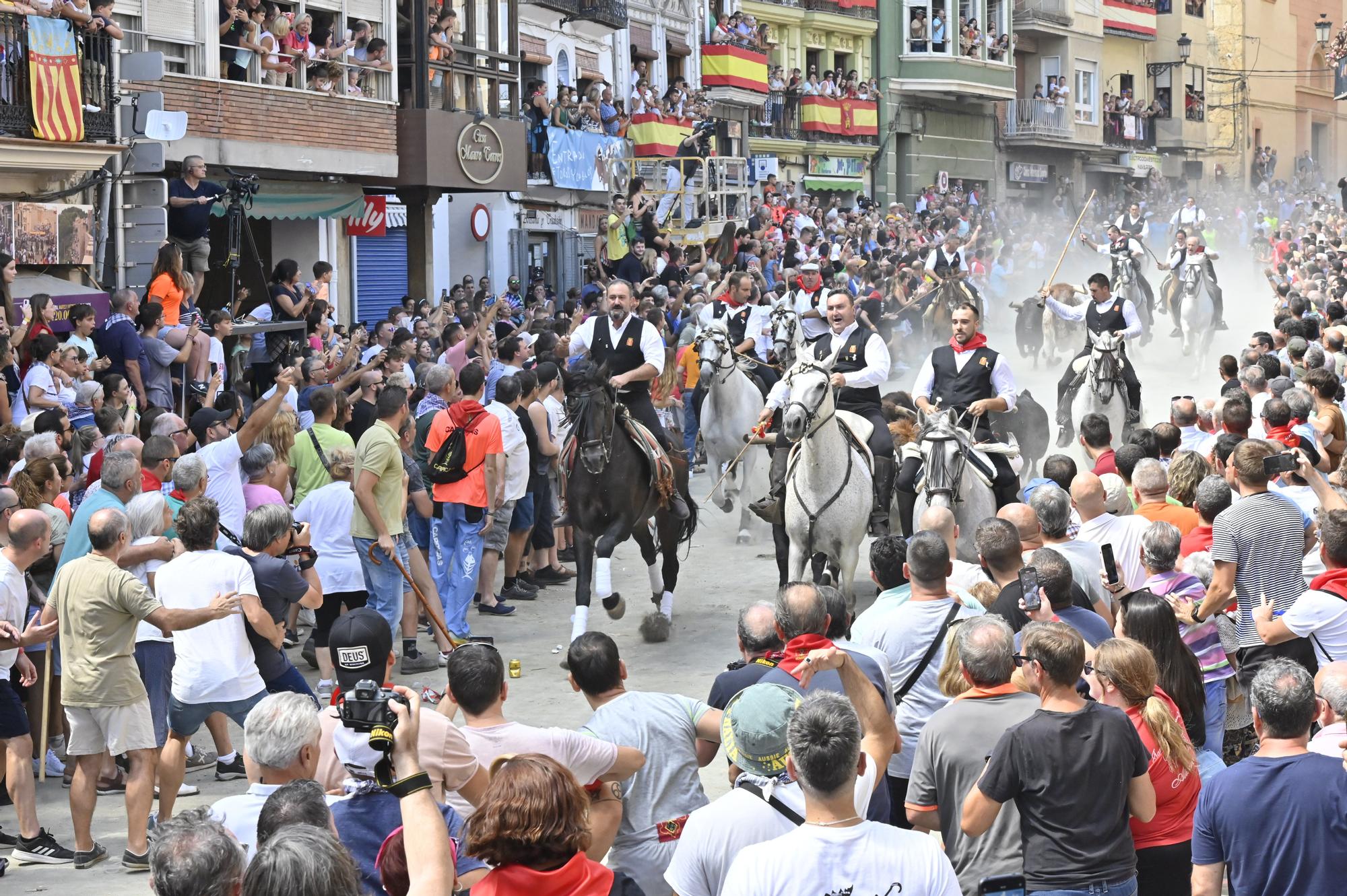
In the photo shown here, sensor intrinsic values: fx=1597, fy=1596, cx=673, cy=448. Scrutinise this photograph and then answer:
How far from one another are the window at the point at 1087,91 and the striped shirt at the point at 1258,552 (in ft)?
171

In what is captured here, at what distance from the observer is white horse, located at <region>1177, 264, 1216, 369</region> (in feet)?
87.9

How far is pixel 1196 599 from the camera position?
7043 mm

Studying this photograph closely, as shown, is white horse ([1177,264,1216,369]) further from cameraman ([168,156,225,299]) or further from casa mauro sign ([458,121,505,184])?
cameraman ([168,156,225,299])

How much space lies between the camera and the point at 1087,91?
58094 mm

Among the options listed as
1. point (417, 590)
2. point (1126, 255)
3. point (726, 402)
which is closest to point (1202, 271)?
point (1126, 255)

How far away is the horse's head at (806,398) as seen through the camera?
408 inches

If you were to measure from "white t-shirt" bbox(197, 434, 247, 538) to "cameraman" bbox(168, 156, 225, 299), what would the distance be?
684 centimetres

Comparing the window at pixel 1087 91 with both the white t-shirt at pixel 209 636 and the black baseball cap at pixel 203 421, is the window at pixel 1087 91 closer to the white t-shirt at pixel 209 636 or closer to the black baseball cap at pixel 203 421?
the black baseball cap at pixel 203 421

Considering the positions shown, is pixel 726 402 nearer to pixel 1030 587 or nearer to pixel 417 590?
pixel 417 590

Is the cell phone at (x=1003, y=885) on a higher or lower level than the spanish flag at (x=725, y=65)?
lower

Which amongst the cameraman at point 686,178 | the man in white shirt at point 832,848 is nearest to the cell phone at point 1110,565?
the man in white shirt at point 832,848

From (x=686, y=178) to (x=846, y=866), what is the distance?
27320mm

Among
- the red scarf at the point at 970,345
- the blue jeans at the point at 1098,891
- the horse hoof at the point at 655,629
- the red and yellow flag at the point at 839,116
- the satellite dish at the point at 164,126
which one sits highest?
the red and yellow flag at the point at 839,116

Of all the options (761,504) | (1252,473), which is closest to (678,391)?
(761,504)
